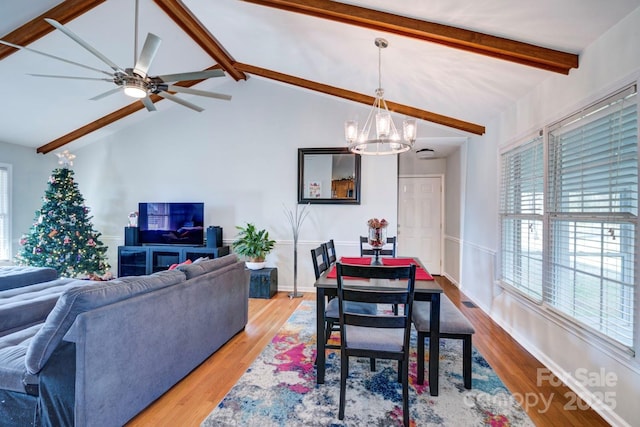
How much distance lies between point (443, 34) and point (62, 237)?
222 inches

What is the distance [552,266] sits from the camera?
99.3 inches

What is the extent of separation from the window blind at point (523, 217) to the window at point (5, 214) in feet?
24.3

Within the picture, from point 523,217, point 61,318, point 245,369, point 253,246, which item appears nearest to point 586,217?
point 523,217

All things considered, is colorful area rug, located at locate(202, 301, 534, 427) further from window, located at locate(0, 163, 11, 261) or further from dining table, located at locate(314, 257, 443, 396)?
window, located at locate(0, 163, 11, 261)

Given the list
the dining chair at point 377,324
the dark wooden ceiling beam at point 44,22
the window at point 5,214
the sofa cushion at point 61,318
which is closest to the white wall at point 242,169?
the window at point 5,214

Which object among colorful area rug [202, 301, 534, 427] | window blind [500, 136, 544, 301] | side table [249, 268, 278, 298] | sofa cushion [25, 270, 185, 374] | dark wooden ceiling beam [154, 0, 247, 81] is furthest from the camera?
side table [249, 268, 278, 298]

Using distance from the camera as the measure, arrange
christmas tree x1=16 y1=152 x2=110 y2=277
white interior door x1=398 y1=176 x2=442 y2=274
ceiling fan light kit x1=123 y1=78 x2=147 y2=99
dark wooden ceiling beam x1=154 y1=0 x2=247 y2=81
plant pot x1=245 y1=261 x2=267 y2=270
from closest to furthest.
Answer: ceiling fan light kit x1=123 y1=78 x2=147 y2=99
dark wooden ceiling beam x1=154 y1=0 x2=247 y2=81
christmas tree x1=16 y1=152 x2=110 y2=277
plant pot x1=245 y1=261 x2=267 y2=270
white interior door x1=398 y1=176 x2=442 y2=274

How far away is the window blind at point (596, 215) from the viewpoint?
70.0 inches

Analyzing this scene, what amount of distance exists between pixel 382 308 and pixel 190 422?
267cm

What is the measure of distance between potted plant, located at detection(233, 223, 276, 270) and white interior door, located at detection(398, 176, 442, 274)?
9.53 feet

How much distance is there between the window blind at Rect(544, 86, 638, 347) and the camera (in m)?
1.78

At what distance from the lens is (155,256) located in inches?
199

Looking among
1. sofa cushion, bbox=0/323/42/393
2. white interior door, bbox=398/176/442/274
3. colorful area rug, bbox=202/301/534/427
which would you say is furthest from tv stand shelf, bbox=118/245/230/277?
white interior door, bbox=398/176/442/274

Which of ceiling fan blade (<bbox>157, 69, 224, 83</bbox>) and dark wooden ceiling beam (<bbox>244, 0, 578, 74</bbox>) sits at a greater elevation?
dark wooden ceiling beam (<bbox>244, 0, 578, 74</bbox>)
